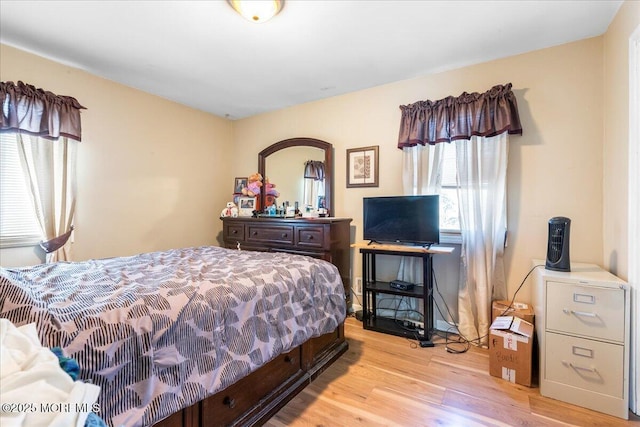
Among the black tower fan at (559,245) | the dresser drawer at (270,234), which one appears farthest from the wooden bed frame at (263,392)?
the black tower fan at (559,245)

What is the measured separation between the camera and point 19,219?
2363mm

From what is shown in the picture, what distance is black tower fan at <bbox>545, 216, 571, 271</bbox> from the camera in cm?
184

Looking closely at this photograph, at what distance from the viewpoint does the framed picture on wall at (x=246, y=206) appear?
371 centimetres

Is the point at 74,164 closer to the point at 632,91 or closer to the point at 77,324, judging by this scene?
the point at 77,324

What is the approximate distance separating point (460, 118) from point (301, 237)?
1.86 m

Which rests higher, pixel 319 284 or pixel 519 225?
pixel 519 225

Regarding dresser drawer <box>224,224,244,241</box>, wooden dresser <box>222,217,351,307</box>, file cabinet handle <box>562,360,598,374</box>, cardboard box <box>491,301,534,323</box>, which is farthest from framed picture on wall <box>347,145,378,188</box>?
file cabinet handle <box>562,360,598,374</box>

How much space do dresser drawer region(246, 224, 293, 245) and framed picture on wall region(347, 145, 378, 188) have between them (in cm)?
89

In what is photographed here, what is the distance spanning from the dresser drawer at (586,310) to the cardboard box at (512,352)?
7.7 inches

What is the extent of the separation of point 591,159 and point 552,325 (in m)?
1.33

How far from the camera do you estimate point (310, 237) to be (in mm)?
2896

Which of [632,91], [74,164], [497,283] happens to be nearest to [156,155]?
[74,164]

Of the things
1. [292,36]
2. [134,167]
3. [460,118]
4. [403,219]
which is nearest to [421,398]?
[403,219]

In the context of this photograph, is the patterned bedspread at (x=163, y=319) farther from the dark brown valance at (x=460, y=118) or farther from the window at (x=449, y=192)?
the dark brown valance at (x=460, y=118)
